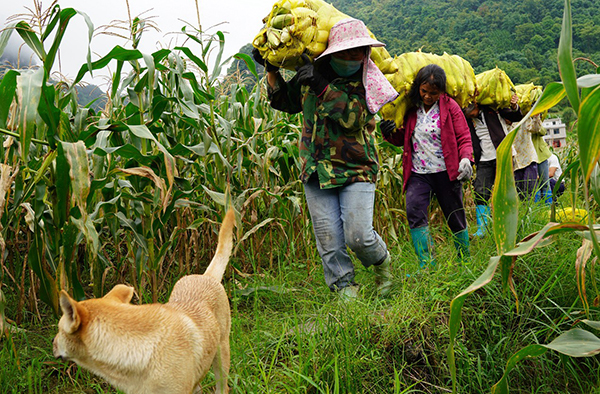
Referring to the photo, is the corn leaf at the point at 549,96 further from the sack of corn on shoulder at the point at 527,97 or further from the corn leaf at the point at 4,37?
the sack of corn on shoulder at the point at 527,97

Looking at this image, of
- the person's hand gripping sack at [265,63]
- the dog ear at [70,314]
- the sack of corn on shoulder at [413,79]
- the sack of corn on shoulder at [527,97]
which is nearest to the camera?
the dog ear at [70,314]

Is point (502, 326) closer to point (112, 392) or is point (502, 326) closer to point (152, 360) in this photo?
point (152, 360)

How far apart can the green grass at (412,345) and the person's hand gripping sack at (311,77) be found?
1304 millimetres

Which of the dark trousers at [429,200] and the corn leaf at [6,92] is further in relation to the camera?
the dark trousers at [429,200]

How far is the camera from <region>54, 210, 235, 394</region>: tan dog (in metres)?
1.32

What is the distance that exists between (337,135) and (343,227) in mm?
591

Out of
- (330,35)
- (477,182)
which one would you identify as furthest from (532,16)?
(330,35)

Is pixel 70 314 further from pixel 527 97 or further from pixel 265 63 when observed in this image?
pixel 527 97

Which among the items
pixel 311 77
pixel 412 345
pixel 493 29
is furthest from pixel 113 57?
pixel 493 29

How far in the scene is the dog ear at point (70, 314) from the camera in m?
1.23

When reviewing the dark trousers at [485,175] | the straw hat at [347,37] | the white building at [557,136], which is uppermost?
the straw hat at [347,37]

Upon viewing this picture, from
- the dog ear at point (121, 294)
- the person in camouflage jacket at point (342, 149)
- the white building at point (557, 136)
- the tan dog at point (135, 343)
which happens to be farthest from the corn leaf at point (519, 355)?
the white building at point (557, 136)

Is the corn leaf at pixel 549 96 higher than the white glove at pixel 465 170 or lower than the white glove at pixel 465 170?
higher

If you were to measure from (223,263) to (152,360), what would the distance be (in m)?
0.63
